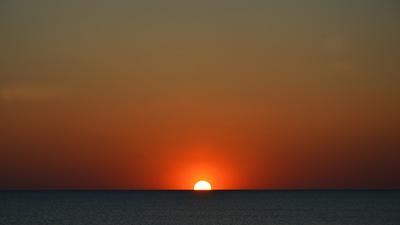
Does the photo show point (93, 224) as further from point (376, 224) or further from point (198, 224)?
point (376, 224)

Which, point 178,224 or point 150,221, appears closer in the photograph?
point 178,224

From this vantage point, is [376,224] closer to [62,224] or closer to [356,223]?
[356,223]

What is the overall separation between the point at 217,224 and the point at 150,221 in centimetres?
1568

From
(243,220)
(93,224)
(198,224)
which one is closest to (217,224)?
(198,224)

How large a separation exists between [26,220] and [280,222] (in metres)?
46.4

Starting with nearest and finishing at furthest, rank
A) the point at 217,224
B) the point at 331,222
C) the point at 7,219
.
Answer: the point at 217,224
the point at 331,222
the point at 7,219

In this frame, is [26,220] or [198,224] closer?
[198,224]

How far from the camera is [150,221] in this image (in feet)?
385

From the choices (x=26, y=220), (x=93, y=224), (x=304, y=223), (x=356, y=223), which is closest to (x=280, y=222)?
(x=304, y=223)

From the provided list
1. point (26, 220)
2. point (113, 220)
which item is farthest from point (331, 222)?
point (26, 220)

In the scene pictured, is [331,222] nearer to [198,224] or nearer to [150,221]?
[198,224]

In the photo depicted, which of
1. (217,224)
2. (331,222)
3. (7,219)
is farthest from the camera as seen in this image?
(7,219)

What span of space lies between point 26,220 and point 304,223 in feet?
166

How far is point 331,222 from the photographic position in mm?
114500
